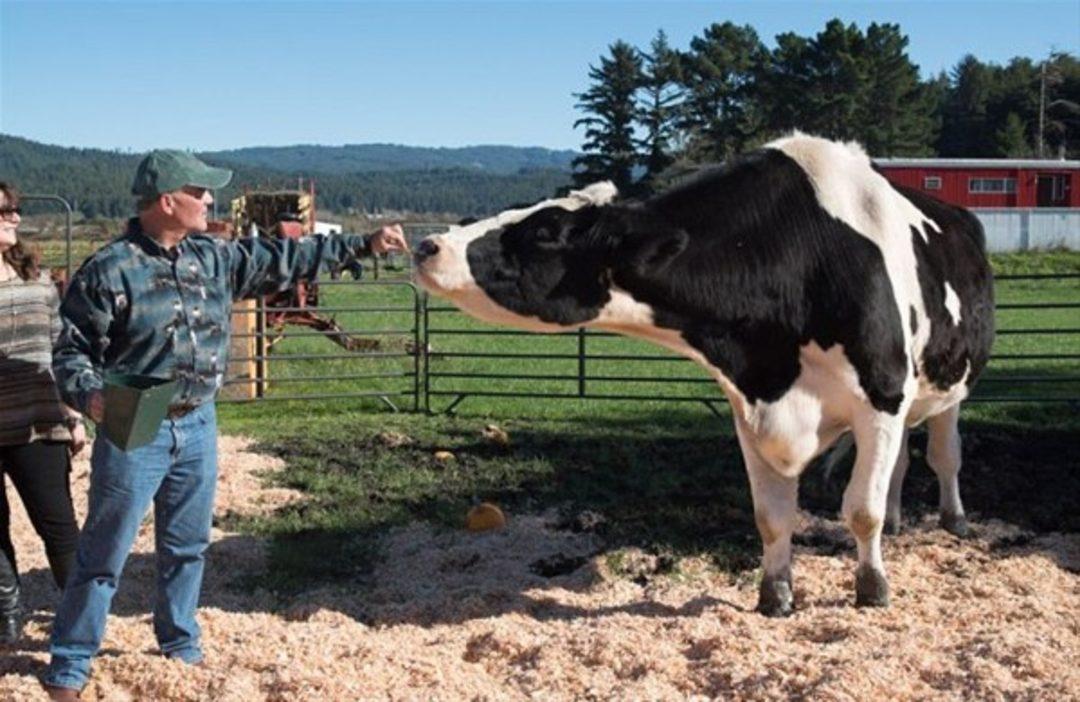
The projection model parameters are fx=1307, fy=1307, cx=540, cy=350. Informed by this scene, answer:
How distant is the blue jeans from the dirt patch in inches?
5.9

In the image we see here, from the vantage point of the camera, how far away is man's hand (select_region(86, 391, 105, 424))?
403 centimetres

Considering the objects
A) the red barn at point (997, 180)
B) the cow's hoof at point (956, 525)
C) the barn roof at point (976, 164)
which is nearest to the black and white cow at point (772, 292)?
the cow's hoof at point (956, 525)

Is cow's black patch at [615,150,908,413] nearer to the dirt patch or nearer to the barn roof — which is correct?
the dirt patch

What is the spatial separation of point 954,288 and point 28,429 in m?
3.99

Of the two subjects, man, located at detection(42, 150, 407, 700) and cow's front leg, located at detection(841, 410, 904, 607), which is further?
cow's front leg, located at detection(841, 410, 904, 607)

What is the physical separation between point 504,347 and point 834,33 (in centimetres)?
4131

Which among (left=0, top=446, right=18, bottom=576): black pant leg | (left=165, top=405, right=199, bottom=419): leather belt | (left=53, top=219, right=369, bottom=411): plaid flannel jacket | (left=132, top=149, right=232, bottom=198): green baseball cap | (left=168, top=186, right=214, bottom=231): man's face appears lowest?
(left=0, top=446, right=18, bottom=576): black pant leg

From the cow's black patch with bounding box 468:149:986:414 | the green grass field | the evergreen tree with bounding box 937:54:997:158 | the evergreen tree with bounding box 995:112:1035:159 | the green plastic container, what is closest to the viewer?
the green plastic container

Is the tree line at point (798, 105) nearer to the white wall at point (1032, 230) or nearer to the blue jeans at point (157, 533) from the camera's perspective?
the white wall at point (1032, 230)

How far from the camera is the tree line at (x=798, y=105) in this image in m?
55.7

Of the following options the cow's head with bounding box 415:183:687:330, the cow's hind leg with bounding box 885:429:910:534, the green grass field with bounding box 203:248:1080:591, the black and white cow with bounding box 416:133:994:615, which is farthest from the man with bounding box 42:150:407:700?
the cow's hind leg with bounding box 885:429:910:534

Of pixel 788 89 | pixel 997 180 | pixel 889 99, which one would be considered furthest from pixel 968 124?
pixel 997 180

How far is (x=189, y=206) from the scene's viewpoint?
4332 mm

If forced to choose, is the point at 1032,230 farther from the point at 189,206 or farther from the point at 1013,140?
the point at 189,206
